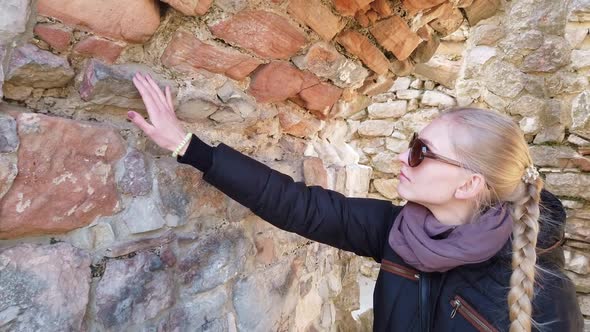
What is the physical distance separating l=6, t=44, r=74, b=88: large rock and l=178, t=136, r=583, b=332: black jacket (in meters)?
0.32

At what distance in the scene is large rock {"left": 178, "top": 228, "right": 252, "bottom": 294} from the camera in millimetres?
1084

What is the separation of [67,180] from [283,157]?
2.50 ft

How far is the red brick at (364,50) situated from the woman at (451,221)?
39cm

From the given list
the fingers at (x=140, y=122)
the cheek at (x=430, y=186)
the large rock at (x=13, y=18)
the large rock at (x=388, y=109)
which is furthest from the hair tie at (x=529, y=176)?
the large rock at (x=388, y=109)

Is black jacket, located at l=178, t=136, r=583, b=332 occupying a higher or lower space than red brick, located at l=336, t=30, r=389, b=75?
lower

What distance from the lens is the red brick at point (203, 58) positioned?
1014mm

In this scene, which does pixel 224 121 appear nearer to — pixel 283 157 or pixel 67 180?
pixel 283 157

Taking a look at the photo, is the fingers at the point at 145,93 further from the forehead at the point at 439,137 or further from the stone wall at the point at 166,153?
the forehead at the point at 439,137

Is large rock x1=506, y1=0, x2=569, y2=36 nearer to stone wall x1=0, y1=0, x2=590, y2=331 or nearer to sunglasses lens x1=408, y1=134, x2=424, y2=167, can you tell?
stone wall x1=0, y1=0, x2=590, y2=331

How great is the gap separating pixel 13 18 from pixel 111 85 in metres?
0.21

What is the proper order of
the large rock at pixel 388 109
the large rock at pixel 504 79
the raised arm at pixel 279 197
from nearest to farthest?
the raised arm at pixel 279 197 → the large rock at pixel 504 79 → the large rock at pixel 388 109

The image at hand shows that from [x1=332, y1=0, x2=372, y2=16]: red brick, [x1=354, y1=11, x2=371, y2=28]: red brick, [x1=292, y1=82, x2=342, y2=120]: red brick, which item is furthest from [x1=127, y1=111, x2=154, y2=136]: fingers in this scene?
[x1=354, y1=11, x2=371, y2=28]: red brick

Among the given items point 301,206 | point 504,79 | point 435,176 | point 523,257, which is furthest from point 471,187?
point 504,79

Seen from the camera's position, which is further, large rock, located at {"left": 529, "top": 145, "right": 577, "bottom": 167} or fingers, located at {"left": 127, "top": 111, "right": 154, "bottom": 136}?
large rock, located at {"left": 529, "top": 145, "right": 577, "bottom": 167}
